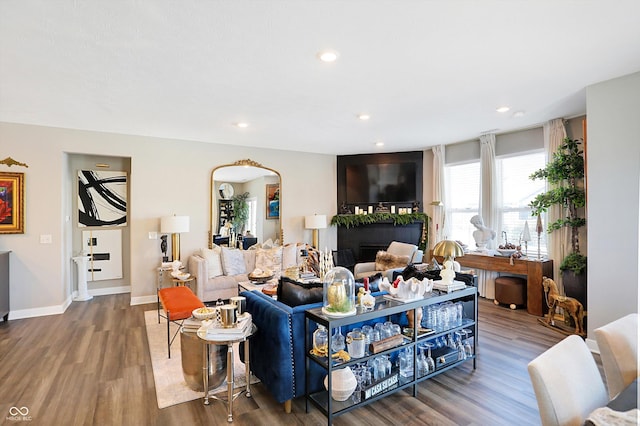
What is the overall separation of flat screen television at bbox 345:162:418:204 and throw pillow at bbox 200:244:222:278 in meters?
3.02

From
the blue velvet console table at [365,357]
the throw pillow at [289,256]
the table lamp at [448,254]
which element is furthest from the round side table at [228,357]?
the throw pillow at [289,256]

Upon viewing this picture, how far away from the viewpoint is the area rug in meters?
2.66

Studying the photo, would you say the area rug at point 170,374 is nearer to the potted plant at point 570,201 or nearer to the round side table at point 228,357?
Result: the round side table at point 228,357

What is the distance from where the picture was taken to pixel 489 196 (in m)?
5.67

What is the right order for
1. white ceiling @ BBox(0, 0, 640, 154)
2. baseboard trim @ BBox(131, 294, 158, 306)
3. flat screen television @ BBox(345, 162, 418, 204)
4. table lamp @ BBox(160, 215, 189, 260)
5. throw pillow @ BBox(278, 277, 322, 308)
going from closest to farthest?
white ceiling @ BBox(0, 0, 640, 154) < throw pillow @ BBox(278, 277, 322, 308) < table lamp @ BBox(160, 215, 189, 260) < baseboard trim @ BBox(131, 294, 158, 306) < flat screen television @ BBox(345, 162, 418, 204)

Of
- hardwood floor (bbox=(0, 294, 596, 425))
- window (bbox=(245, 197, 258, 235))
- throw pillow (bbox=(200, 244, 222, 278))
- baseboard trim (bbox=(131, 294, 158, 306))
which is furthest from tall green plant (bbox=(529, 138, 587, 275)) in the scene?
baseboard trim (bbox=(131, 294, 158, 306))

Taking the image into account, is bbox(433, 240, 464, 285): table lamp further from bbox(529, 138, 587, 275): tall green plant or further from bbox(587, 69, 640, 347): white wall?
bbox(529, 138, 587, 275): tall green plant

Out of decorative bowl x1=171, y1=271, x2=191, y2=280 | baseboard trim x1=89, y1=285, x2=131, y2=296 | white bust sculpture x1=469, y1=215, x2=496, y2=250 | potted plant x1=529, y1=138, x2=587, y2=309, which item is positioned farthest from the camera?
baseboard trim x1=89, y1=285, x2=131, y2=296

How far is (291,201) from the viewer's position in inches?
268

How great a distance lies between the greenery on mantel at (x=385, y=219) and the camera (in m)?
6.60

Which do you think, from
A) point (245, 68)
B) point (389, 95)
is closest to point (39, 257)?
point (245, 68)

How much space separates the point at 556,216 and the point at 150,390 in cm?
538

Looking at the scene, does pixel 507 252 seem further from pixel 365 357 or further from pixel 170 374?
pixel 170 374

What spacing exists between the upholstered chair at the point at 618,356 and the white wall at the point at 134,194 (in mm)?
5559
